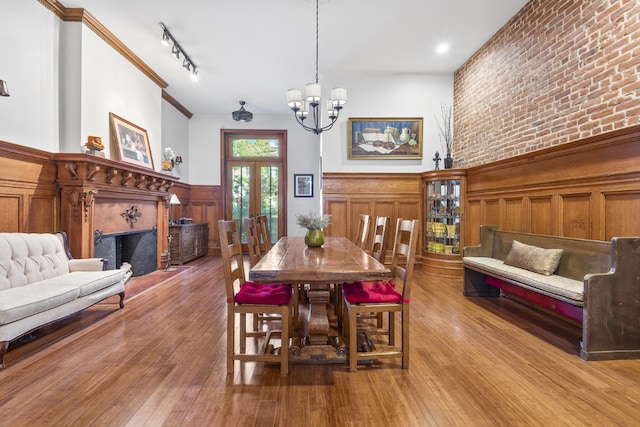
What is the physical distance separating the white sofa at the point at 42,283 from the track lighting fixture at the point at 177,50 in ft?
9.16

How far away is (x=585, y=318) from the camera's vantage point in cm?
228

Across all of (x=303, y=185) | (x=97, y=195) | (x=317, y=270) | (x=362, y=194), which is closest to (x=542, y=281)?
(x=317, y=270)

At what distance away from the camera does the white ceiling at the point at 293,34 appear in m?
3.76

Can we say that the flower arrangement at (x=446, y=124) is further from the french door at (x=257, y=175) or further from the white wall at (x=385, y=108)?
the french door at (x=257, y=175)

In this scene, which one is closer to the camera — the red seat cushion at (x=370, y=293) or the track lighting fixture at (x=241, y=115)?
the red seat cushion at (x=370, y=293)

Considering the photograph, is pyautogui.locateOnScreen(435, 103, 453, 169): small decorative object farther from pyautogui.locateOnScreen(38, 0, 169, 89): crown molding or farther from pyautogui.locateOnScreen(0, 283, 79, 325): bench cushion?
pyautogui.locateOnScreen(0, 283, 79, 325): bench cushion

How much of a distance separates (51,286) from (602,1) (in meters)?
5.53

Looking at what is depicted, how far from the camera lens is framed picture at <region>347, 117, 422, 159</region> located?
555cm

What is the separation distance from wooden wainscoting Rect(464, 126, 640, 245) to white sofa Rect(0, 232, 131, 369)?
461 cm

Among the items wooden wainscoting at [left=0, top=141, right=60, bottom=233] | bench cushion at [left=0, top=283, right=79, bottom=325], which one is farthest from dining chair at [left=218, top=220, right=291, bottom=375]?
wooden wainscoting at [left=0, top=141, right=60, bottom=233]

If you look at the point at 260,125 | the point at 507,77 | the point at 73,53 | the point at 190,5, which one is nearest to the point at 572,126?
the point at 507,77

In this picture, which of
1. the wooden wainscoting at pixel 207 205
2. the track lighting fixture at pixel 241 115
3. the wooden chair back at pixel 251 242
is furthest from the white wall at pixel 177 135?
the wooden chair back at pixel 251 242

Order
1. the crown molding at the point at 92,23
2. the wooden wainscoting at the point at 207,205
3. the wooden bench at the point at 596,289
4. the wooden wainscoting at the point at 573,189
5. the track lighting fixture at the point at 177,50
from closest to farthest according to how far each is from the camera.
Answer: the wooden bench at the point at 596,289, the wooden wainscoting at the point at 573,189, the crown molding at the point at 92,23, the track lighting fixture at the point at 177,50, the wooden wainscoting at the point at 207,205

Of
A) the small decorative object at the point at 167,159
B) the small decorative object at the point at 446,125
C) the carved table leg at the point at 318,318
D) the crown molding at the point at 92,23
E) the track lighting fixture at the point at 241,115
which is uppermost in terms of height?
the crown molding at the point at 92,23
